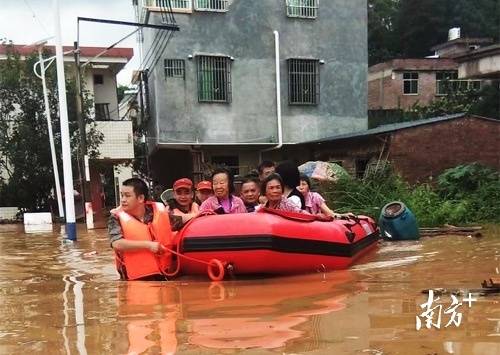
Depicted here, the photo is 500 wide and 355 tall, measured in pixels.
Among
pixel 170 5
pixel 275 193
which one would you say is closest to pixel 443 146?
pixel 170 5

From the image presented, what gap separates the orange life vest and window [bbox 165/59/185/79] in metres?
12.9

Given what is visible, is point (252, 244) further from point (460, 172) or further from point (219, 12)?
point (219, 12)

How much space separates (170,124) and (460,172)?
28.5 feet

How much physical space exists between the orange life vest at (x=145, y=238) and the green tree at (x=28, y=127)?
14.2 metres

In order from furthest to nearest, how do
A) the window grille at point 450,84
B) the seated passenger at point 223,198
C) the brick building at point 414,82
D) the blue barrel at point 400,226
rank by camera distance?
the brick building at point 414,82 < the window grille at point 450,84 < the blue barrel at point 400,226 < the seated passenger at point 223,198

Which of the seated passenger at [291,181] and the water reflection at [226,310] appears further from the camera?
the seated passenger at [291,181]

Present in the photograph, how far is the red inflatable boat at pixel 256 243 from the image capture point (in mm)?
5930

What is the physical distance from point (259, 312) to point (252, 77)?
15334 millimetres

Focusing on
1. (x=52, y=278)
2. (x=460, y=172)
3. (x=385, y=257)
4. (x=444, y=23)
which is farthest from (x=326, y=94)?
(x=444, y=23)

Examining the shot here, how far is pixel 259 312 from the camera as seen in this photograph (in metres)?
4.49

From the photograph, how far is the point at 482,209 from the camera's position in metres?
12.4

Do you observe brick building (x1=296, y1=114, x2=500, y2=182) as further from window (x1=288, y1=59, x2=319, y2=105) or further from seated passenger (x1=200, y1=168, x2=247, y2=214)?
seated passenger (x1=200, y1=168, x2=247, y2=214)

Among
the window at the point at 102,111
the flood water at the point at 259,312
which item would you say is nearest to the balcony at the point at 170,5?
the window at the point at 102,111

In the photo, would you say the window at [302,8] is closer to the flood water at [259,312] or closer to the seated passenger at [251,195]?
the flood water at [259,312]
